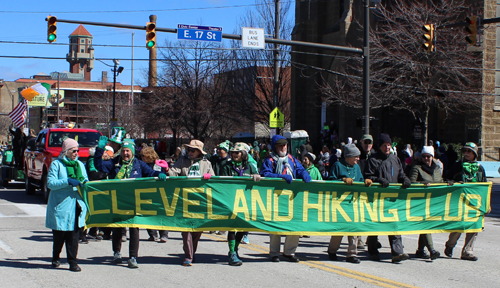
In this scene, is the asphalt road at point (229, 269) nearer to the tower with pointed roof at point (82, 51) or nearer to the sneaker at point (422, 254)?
the sneaker at point (422, 254)

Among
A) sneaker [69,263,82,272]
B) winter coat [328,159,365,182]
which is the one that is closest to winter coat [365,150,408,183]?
winter coat [328,159,365,182]

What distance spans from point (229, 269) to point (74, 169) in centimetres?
251

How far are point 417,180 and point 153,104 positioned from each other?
33013 mm

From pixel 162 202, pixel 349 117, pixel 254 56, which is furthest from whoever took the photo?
pixel 254 56

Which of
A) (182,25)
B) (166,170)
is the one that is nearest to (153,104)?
(182,25)

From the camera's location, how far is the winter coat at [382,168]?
8273mm

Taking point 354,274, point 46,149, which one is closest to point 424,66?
point 46,149

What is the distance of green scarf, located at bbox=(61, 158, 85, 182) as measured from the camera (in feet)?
24.2

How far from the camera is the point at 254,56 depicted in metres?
36.1

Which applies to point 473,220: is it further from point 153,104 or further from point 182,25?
point 153,104

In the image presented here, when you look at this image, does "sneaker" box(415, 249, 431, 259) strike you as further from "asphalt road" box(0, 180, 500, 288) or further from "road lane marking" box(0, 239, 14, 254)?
"road lane marking" box(0, 239, 14, 254)

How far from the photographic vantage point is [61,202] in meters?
7.24

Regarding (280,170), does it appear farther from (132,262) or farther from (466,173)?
(466,173)

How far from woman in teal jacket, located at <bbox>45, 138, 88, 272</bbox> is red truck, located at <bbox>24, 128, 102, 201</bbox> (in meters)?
8.85
